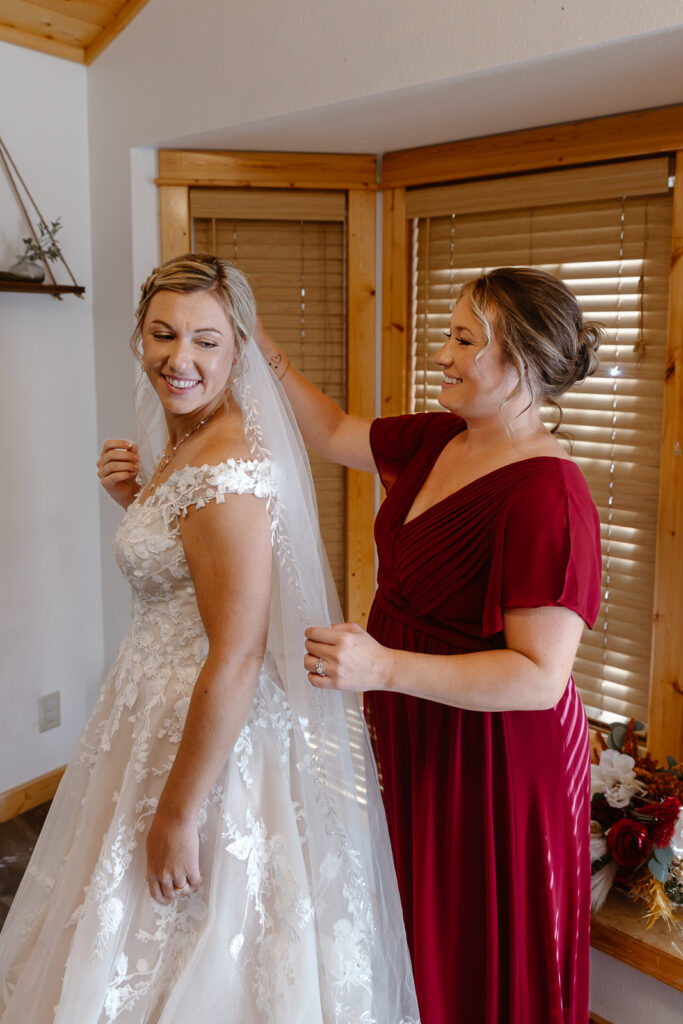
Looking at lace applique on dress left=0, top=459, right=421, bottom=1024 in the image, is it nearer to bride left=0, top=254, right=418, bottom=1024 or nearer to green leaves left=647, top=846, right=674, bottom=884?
bride left=0, top=254, right=418, bottom=1024

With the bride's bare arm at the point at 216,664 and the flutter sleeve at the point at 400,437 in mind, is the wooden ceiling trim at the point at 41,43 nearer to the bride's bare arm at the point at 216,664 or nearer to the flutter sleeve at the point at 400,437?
the flutter sleeve at the point at 400,437

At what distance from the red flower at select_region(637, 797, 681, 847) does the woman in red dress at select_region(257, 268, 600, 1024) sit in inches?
14.8

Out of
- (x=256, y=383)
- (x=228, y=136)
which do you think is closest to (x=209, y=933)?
(x=256, y=383)

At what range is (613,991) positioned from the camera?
6.41 feet

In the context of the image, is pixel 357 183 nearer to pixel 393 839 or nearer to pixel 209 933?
pixel 393 839

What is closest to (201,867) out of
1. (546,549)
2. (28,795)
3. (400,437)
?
(546,549)

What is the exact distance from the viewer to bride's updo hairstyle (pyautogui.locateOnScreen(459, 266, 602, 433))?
4.83ft

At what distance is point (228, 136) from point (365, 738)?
171 cm

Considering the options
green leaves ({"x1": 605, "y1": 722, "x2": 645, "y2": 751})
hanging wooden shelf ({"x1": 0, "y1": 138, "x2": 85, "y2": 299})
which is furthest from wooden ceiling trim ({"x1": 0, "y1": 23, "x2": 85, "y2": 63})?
green leaves ({"x1": 605, "y1": 722, "x2": 645, "y2": 751})

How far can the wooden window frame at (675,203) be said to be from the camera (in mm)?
2035

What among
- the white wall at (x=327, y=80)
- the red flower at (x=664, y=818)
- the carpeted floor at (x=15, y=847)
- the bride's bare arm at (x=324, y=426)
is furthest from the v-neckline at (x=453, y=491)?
the carpeted floor at (x=15, y=847)

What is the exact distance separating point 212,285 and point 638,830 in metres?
1.48

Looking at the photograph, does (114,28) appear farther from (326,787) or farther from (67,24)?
(326,787)

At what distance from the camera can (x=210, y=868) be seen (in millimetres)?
1405
